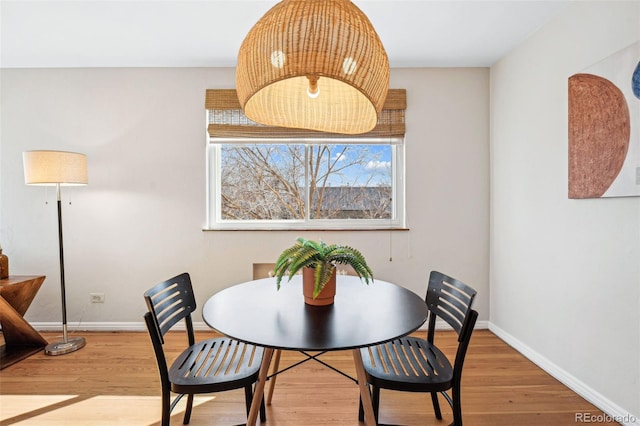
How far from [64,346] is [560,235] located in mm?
3751

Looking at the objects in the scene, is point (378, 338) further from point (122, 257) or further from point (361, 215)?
point (122, 257)

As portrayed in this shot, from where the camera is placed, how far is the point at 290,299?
60.1 inches

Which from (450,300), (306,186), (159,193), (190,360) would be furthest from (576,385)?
(159,193)

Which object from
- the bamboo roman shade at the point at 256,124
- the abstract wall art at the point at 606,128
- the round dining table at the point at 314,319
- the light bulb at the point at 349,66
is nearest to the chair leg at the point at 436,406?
the round dining table at the point at 314,319

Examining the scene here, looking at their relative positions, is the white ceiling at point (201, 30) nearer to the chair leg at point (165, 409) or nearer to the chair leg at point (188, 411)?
the chair leg at point (165, 409)

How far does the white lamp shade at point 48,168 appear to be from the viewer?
2410mm

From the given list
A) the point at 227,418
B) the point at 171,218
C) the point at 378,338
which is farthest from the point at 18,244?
the point at 378,338

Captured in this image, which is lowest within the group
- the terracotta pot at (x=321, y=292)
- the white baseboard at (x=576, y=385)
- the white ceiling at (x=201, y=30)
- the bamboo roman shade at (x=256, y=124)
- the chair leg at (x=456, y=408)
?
the white baseboard at (x=576, y=385)

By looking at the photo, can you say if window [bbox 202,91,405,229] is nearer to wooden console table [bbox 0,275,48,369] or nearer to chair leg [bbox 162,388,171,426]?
wooden console table [bbox 0,275,48,369]

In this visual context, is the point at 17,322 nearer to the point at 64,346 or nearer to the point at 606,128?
the point at 64,346

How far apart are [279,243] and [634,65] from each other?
2563 mm

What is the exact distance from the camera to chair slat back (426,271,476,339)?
4.69 ft

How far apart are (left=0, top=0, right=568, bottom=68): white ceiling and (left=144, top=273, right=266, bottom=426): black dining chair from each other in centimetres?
178

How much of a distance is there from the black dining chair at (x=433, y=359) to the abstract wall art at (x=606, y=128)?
3.41ft
